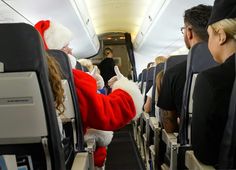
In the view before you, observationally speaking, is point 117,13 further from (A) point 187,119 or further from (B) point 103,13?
(A) point 187,119

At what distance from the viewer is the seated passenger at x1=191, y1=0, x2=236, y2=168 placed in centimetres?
150

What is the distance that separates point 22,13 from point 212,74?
3220 millimetres

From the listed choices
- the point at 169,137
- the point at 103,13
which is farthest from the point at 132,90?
the point at 103,13

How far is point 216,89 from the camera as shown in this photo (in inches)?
58.5

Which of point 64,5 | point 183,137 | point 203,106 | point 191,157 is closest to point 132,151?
point 64,5

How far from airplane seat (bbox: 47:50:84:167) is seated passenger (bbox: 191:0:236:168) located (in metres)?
0.84

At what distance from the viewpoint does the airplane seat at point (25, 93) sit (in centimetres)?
130

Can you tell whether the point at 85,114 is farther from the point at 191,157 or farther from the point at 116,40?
the point at 116,40

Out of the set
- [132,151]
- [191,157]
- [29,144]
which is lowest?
A: [132,151]

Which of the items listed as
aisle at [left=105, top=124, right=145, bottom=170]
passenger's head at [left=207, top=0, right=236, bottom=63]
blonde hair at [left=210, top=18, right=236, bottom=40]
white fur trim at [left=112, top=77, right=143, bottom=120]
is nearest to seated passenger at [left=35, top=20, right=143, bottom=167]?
white fur trim at [left=112, top=77, right=143, bottom=120]

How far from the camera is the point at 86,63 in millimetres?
5945

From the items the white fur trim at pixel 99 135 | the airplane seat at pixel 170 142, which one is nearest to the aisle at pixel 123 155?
the airplane seat at pixel 170 142

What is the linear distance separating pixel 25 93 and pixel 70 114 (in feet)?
2.84

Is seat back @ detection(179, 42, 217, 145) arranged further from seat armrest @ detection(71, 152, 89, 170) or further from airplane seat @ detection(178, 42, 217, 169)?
seat armrest @ detection(71, 152, 89, 170)
